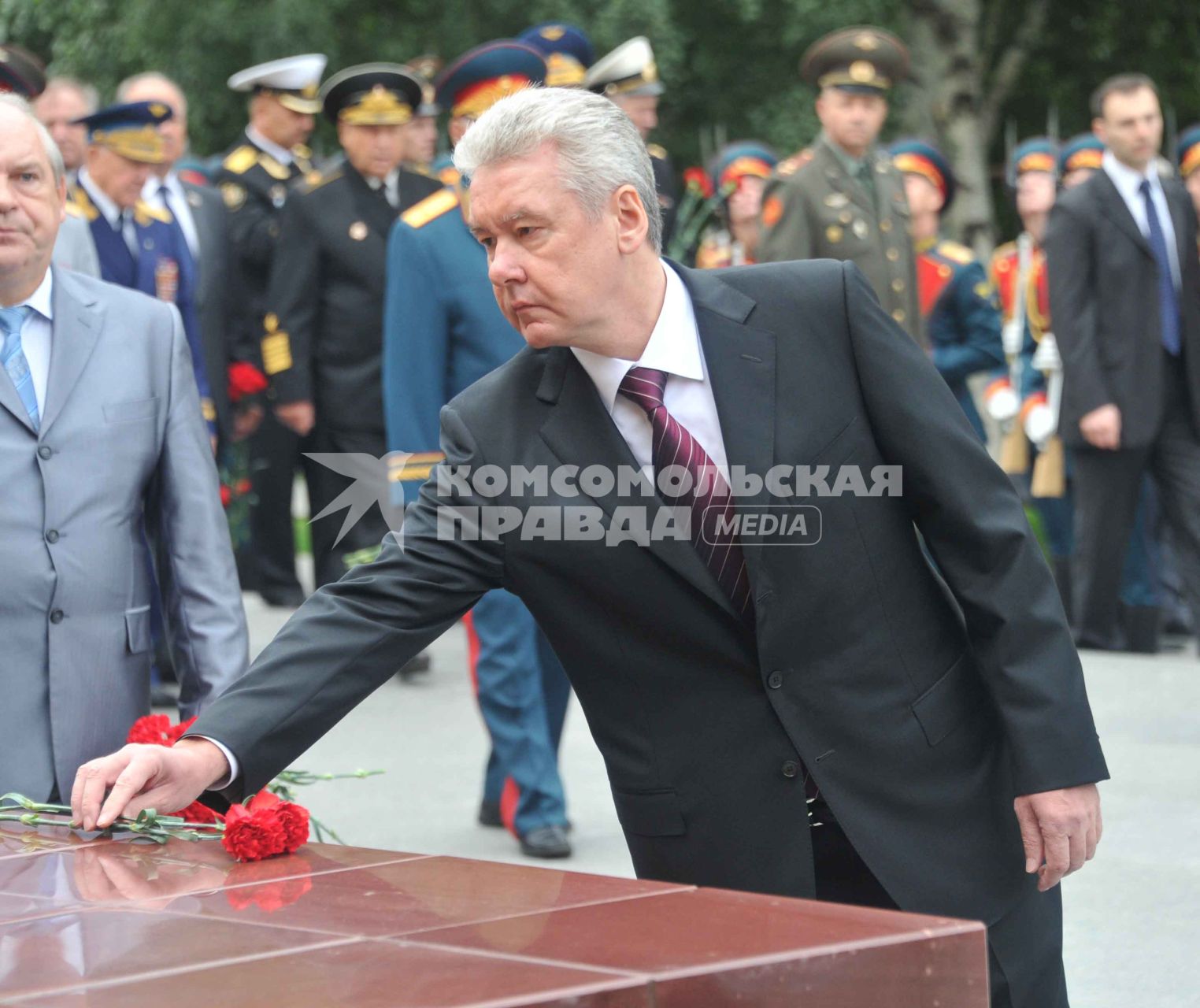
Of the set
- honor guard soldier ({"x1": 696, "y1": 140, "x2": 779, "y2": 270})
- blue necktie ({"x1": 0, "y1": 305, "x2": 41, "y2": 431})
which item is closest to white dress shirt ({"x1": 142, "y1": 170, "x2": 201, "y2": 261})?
honor guard soldier ({"x1": 696, "y1": 140, "x2": 779, "y2": 270})

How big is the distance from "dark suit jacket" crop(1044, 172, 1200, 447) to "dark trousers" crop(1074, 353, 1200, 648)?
69 millimetres

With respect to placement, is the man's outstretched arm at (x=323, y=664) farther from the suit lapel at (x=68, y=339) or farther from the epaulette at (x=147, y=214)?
the epaulette at (x=147, y=214)

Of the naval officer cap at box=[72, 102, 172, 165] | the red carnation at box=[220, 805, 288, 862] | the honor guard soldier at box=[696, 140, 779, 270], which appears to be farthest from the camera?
the honor guard soldier at box=[696, 140, 779, 270]

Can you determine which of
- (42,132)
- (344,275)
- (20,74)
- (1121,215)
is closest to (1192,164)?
(1121,215)

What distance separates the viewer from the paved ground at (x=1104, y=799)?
17.2ft

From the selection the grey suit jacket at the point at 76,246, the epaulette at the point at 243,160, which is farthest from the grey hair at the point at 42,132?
the epaulette at the point at 243,160

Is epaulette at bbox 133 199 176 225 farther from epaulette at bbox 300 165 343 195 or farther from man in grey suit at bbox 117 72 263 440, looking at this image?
epaulette at bbox 300 165 343 195

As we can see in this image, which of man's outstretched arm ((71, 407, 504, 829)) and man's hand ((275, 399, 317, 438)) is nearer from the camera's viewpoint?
man's outstretched arm ((71, 407, 504, 829))

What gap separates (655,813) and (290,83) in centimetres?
830

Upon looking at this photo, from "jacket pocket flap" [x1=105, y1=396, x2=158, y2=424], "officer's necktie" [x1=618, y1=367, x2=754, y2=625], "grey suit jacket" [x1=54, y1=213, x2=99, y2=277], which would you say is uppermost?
"grey suit jacket" [x1=54, y1=213, x2=99, y2=277]

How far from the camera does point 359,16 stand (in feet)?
74.9

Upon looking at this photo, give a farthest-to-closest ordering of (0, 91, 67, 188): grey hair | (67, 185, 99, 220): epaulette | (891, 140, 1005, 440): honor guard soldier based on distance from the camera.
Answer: (891, 140, 1005, 440): honor guard soldier → (67, 185, 99, 220): epaulette → (0, 91, 67, 188): grey hair

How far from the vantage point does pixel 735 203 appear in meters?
12.9

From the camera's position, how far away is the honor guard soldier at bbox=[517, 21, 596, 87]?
8.15 m
